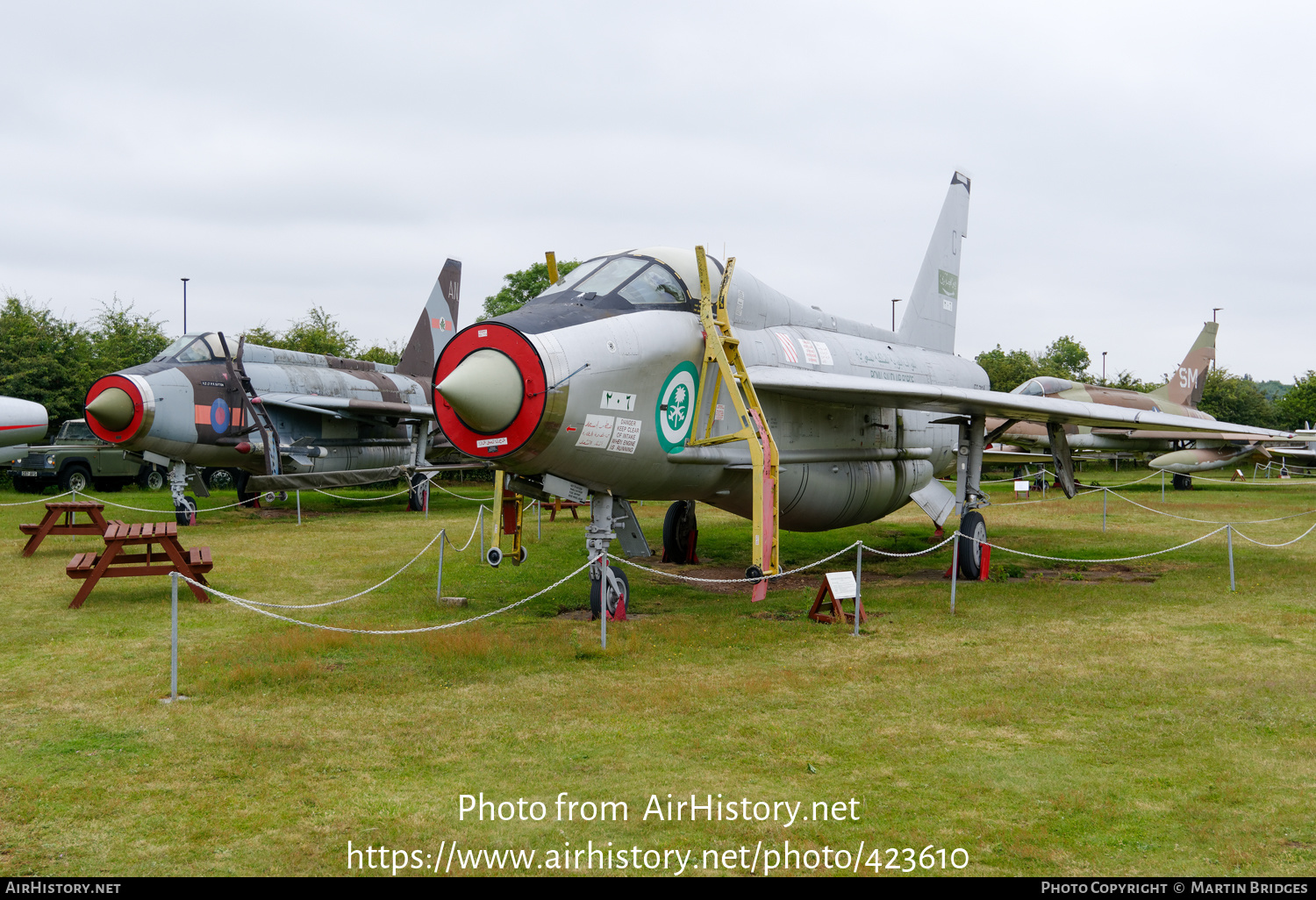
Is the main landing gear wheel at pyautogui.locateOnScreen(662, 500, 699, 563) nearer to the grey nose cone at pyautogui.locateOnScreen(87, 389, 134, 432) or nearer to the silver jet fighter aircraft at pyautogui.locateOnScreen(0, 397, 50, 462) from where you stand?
the silver jet fighter aircraft at pyautogui.locateOnScreen(0, 397, 50, 462)

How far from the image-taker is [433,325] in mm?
24219

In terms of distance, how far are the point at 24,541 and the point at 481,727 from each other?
12.5 m

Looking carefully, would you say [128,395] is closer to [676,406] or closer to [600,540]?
[600,540]

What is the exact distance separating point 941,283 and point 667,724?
38.5ft

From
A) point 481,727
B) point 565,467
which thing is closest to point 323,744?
point 481,727

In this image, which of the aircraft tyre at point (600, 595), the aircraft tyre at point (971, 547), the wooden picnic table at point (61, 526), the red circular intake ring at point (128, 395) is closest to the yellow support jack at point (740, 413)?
the aircraft tyre at point (600, 595)

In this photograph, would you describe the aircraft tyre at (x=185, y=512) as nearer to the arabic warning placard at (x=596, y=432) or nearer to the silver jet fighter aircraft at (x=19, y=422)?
the silver jet fighter aircraft at (x=19, y=422)

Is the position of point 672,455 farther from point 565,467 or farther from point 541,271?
point 541,271

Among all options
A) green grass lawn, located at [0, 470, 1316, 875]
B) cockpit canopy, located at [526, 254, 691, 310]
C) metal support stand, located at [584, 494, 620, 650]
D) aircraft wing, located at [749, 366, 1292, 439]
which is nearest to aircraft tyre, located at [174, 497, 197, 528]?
green grass lawn, located at [0, 470, 1316, 875]

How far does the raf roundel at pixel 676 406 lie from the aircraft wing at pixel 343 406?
10531 millimetres

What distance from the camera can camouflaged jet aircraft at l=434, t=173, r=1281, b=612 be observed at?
772 cm

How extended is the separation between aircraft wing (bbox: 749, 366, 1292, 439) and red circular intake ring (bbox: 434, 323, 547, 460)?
2.89 m

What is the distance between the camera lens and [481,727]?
584 centimetres
